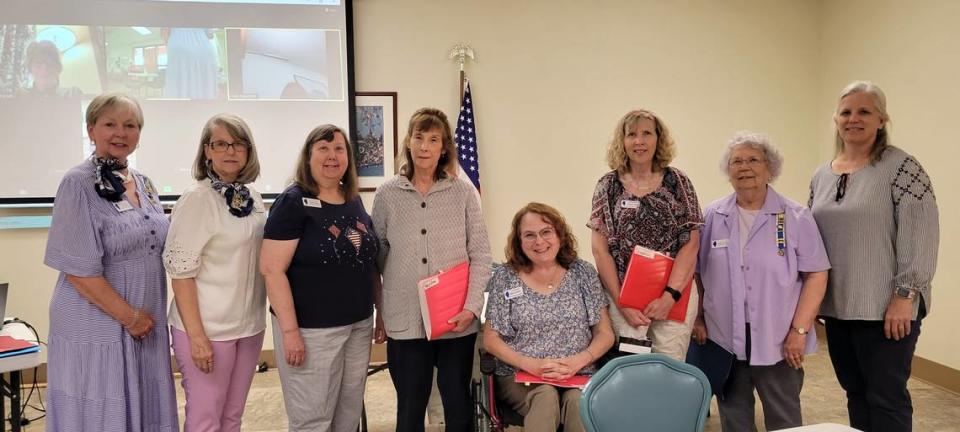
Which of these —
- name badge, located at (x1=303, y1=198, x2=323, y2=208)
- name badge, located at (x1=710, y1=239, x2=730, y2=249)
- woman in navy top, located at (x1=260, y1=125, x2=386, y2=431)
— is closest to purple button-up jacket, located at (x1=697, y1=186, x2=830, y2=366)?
name badge, located at (x1=710, y1=239, x2=730, y2=249)

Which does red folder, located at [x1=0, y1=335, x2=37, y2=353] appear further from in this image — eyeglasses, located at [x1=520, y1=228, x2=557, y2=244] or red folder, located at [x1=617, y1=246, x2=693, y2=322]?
red folder, located at [x1=617, y1=246, x2=693, y2=322]

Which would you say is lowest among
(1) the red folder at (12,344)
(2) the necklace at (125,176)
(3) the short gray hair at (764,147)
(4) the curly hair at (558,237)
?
(1) the red folder at (12,344)

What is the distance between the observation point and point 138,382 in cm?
202

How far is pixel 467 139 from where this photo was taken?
416 cm

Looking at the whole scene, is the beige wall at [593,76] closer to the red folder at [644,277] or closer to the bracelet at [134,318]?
the red folder at [644,277]

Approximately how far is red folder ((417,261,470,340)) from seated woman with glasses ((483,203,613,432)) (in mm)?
224

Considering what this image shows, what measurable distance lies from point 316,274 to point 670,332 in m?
1.45

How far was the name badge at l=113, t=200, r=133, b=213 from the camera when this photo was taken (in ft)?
6.57

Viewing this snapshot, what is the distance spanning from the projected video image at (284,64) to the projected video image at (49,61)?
3.00ft

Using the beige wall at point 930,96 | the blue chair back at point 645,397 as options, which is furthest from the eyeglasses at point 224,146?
the beige wall at point 930,96

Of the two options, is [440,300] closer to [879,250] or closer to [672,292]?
[672,292]

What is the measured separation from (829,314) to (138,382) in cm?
271

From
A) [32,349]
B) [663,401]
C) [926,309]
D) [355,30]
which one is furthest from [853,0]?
[32,349]

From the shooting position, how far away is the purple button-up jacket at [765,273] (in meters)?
2.19
